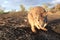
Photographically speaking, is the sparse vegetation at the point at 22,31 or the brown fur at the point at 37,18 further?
the brown fur at the point at 37,18

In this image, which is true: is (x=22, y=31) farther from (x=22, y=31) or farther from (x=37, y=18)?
(x=37, y=18)

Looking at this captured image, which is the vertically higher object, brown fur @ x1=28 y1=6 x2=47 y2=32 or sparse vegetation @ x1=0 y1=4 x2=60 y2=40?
brown fur @ x1=28 y1=6 x2=47 y2=32

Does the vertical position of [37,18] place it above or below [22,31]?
above

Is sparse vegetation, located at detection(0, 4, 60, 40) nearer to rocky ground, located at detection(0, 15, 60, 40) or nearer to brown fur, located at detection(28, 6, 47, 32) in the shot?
rocky ground, located at detection(0, 15, 60, 40)

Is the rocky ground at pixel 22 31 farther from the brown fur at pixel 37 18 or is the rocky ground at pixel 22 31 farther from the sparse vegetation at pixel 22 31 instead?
the brown fur at pixel 37 18

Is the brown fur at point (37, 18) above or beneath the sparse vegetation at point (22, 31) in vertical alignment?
above

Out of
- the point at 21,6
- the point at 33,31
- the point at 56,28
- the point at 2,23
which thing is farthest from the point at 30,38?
the point at 21,6

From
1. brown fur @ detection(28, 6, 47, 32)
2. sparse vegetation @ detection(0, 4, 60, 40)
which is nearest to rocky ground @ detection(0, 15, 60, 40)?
sparse vegetation @ detection(0, 4, 60, 40)

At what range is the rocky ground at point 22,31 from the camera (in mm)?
10055

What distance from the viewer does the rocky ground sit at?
10055 mm

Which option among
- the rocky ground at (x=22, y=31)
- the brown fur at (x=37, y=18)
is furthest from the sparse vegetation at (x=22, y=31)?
the brown fur at (x=37, y=18)

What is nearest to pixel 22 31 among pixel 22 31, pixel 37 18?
pixel 22 31

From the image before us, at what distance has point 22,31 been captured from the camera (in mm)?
10664

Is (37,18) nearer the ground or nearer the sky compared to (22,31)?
nearer the sky
